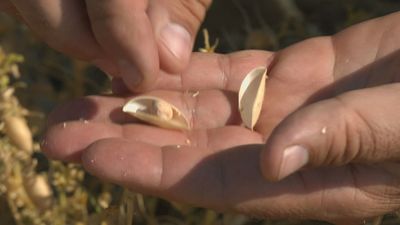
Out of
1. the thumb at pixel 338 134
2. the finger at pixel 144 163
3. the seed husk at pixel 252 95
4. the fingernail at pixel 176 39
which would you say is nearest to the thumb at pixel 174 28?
the fingernail at pixel 176 39

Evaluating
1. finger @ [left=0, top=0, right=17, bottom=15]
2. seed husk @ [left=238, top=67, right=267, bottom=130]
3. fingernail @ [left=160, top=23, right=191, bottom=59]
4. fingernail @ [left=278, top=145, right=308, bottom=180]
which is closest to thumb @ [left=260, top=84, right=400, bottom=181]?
fingernail @ [left=278, top=145, right=308, bottom=180]

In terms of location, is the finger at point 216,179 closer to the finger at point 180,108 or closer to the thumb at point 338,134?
the thumb at point 338,134

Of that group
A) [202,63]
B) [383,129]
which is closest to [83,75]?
[202,63]

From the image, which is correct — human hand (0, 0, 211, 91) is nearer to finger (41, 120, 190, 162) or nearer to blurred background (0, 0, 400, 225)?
finger (41, 120, 190, 162)

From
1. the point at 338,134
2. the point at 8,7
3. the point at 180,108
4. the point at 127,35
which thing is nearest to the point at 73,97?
the point at 8,7

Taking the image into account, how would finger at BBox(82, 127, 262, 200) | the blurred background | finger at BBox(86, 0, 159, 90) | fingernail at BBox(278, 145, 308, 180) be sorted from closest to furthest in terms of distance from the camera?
fingernail at BBox(278, 145, 308, 180) < finger at BBox(82, 127, 262, 200) < finger at BBox(86, 0, 159, 90) < the blurred background

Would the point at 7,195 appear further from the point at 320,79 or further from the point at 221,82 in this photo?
the point at 320,79

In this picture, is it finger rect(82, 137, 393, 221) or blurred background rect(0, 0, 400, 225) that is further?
blurred background rect(0, 0, 400, 225)
